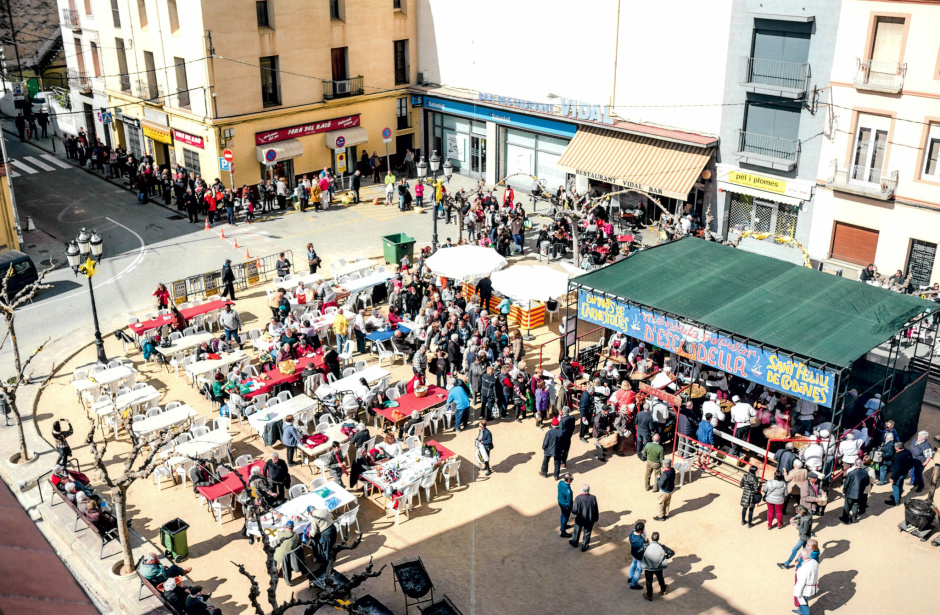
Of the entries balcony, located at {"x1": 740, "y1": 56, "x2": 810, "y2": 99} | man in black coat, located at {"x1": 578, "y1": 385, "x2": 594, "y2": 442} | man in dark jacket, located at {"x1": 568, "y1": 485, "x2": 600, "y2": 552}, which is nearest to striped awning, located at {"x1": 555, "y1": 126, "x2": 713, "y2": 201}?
balcony, located at {"x1": 740, "y1": 56, "x2": 810, "y2": 99}

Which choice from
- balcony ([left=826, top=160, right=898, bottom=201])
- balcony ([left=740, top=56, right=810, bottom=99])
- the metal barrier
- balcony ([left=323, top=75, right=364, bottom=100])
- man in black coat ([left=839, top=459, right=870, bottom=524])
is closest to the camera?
man in black coat ([left=839, top=459, right=870, bottom=524])

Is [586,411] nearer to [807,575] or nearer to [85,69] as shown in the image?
[807,575]

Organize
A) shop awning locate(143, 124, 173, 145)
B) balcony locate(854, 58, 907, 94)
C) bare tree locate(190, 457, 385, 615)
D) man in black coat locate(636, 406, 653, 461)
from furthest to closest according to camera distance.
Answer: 1. shop awning locate(143, 124, 173, 145)
2. balcony locate(854, 58, 907, 94)
3. man in black coat locate(636, 406, 653, 461)
4. bare tree locate(190, 457, 385, 615)

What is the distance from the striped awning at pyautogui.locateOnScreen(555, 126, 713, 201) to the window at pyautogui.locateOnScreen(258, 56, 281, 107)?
13.0 metres

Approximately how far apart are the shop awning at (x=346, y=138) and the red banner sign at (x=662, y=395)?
2414 cm

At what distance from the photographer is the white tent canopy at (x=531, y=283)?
25453mm

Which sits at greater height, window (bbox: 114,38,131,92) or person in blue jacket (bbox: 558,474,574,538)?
window (bbox: 114,38,131,92)

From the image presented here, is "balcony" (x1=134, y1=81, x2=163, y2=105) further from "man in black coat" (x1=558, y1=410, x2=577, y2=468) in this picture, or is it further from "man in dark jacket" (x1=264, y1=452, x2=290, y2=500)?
"man in black coat" (x1=558, y1=410, x2=577, y2=468)

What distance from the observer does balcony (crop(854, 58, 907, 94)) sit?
27.9 metres

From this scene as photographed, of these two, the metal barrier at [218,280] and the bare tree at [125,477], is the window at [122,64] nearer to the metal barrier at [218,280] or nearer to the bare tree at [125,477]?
the metal barrier at [218,280]

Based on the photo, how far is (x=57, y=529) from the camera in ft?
59.7

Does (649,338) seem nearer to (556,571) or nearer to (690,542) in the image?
(690,542)

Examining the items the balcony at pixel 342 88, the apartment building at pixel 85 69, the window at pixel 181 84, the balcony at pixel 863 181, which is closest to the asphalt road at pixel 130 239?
the apartment building at pixel 85 69

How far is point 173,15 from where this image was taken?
38.2 m
